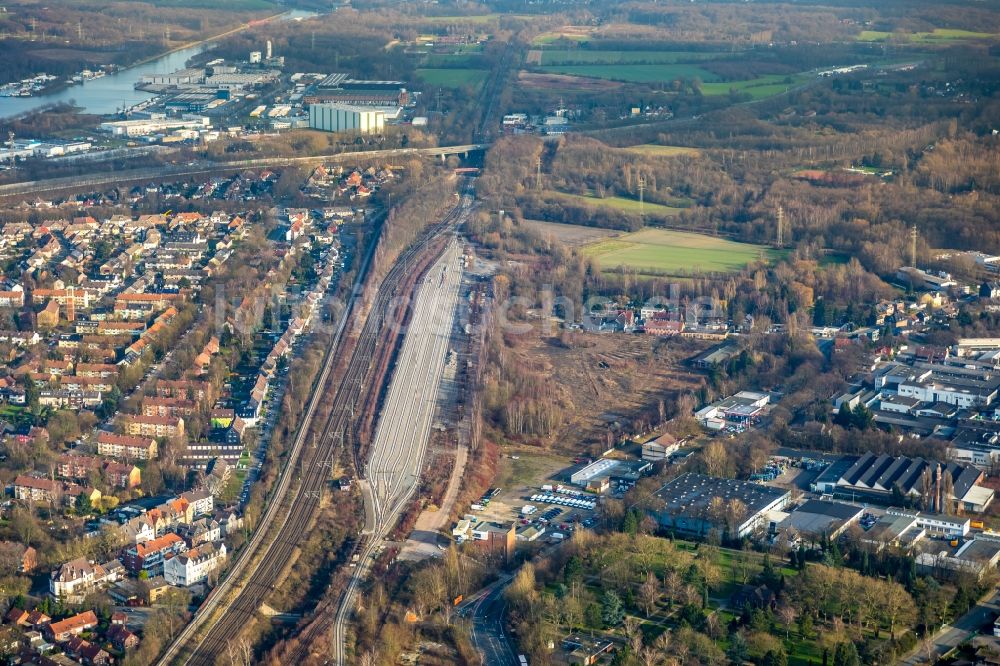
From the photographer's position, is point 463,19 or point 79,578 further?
point 463,19

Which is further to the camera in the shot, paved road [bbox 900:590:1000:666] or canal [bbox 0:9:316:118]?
canal [bbox 0:9:316:118]

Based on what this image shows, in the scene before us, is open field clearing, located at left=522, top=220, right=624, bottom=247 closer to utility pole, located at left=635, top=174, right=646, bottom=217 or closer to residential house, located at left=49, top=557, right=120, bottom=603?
utility pole, located at left=635, top=174, right=646, bottom=217

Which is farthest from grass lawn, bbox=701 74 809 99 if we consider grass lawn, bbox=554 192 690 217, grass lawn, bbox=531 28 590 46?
grass lawn, bbox=554 192 690 217

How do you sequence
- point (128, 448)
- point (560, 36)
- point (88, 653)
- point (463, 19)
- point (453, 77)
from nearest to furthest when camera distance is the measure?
point (88, 653) → point (128, 448) → point (453, 77) → point (560, 36) → point (463, 19)

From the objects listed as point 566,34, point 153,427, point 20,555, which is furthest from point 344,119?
point 20,555

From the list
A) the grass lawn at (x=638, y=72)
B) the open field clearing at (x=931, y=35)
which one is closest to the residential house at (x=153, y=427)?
the open field clearing at (x=931, y=35)

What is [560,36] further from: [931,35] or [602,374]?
[602,374]
